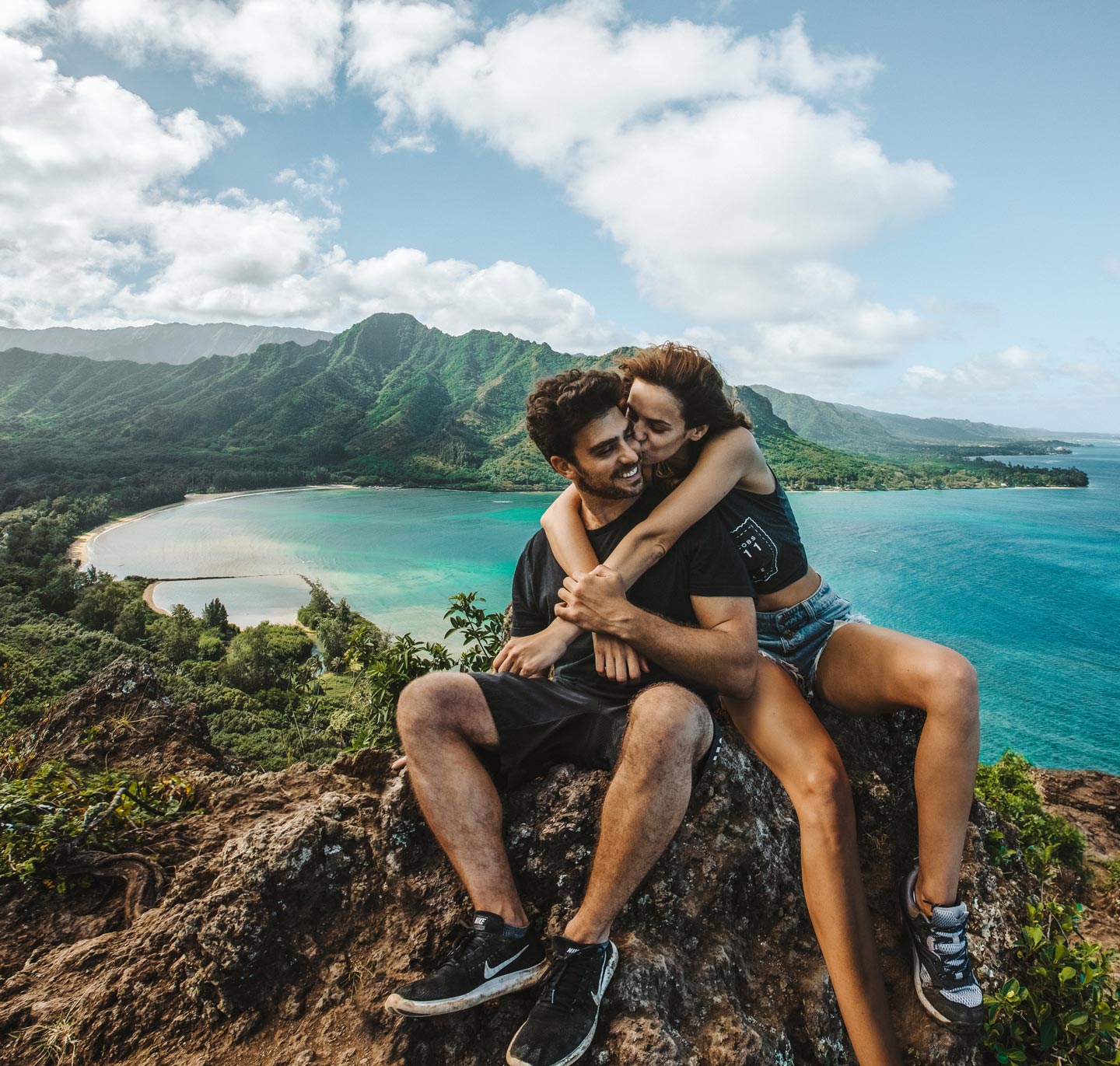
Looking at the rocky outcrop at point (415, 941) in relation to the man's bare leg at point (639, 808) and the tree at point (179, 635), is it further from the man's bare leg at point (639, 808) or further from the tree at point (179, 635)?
the tree at point (179, 635)

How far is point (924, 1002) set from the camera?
7.75ft

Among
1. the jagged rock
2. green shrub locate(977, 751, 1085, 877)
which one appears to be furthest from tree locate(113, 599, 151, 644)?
green shrub locate(977, 751, 1085, 877)

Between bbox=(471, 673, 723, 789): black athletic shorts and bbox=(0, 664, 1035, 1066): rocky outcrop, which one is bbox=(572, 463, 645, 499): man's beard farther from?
bbox=(0, 664, 1035, 1066): rocky outcrop

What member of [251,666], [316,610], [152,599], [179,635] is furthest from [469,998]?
[152,599]

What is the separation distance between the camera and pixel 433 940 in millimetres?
2383

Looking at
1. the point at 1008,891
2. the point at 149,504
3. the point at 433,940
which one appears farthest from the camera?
the point at 149,504

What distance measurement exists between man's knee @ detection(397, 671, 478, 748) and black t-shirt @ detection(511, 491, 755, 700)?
0.49 meters

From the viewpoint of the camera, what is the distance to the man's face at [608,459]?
108 inches

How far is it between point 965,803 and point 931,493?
150059mm

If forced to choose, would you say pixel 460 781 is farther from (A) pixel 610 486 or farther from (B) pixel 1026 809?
(B) pixel 1026 809

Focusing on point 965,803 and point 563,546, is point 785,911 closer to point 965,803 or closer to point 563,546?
point 965,803

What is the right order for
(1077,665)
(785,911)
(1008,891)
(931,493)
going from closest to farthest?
(785,911)
(1008,891)
(1077,665)
(931,493)

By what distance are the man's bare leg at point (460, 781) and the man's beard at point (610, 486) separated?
1.01 meters

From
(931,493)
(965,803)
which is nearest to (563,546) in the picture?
(965,803)
